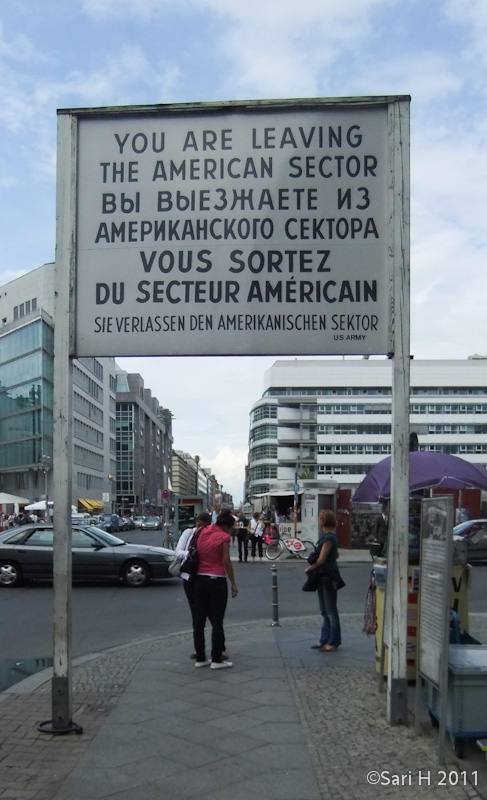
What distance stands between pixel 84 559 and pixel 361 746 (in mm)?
13244

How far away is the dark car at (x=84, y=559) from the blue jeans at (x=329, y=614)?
871 centimetres

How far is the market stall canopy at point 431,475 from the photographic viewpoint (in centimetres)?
923

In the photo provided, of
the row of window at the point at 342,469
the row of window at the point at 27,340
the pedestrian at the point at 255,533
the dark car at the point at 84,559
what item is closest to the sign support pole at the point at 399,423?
the dark car at the point at 84,559

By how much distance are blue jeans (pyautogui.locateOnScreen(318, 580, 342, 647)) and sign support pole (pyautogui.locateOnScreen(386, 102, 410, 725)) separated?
3.10 metres

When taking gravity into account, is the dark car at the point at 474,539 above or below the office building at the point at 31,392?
below

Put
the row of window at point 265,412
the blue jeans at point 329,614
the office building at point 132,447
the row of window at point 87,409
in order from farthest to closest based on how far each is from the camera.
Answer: the office building at point 132,447 → the row of window at point 265,412 → the row of window at point 87,409 → the blue jeans at point 329,614

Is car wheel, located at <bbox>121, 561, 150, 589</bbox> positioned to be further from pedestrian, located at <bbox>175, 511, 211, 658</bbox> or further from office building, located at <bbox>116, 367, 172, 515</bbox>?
office building, located at <bbox>116, 367, 172, 515</bbox>

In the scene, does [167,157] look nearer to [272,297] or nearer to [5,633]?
[272,297]

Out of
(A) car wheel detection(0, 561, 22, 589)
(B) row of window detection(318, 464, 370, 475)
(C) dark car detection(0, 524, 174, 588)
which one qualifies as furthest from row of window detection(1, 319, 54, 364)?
(A) car wheel detection(0, 561, 22, 589)

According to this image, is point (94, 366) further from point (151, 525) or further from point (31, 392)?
point (151, 525)

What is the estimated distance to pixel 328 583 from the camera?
31.9 feet

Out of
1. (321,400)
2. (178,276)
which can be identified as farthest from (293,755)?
(321,400)

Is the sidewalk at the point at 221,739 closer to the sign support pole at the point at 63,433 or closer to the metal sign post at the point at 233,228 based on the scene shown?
the sign support pole at the point at 63,433

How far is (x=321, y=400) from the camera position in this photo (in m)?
106
